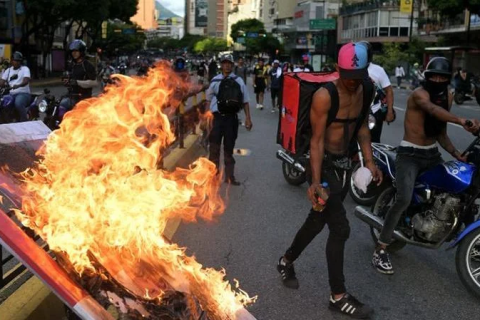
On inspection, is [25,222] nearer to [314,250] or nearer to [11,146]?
[11,146]

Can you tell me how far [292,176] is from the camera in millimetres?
8078

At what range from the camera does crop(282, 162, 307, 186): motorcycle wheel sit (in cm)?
795

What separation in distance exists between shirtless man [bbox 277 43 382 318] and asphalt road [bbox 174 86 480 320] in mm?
244

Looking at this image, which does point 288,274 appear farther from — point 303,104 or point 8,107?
point 8,107

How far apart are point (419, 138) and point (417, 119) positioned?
0.16 metres

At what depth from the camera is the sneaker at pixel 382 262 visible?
469 centimetres

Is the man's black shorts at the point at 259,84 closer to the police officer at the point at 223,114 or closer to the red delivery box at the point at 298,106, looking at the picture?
the police officer at the point at 223,114

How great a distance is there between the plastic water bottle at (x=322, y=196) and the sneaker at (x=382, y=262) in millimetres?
1181

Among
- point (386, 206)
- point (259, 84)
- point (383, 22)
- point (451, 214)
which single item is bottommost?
point (386, 206)

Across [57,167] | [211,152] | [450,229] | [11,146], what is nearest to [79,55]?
[211,152]

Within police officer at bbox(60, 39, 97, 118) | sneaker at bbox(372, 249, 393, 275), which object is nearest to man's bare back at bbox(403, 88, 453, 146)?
sneaker at bbox(372, 249, 393, 275)

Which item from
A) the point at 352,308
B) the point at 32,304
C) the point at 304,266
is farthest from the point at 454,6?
the point at 32,304

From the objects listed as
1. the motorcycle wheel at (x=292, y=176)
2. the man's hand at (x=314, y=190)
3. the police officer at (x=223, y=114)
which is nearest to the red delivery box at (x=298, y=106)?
the man's hand at (x=314, y=190)

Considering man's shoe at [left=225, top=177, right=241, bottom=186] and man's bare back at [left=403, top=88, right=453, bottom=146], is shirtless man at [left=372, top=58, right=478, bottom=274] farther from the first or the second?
man's shoe at [left=225, top=177, right=241, bottom=186]
